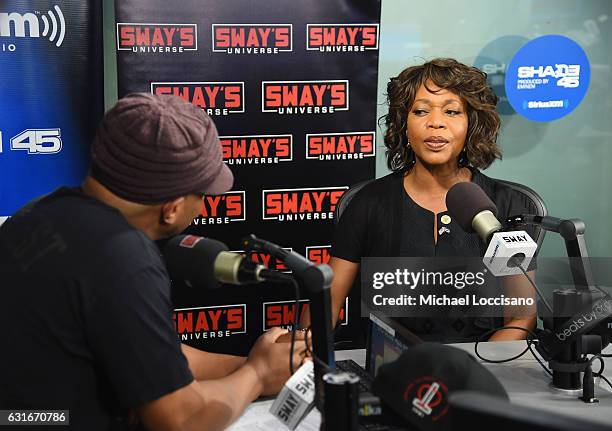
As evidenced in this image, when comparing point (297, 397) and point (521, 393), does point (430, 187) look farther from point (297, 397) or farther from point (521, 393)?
point (297, 397)

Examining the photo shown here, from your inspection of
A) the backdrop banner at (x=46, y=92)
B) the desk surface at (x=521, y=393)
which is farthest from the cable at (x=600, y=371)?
the backdrop banner at (x=46, y=92)

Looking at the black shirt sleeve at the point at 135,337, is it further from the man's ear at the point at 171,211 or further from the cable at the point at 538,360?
the cable at the point at 538,360

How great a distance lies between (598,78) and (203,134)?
3727 millimetres

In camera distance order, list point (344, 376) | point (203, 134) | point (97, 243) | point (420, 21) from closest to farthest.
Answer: point (344, 376) → point (97, 243) → point (203, 134) → point (420, 21)

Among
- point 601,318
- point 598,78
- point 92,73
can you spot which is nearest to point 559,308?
point 601,318

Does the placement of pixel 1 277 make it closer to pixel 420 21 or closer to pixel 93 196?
pixel 93 196

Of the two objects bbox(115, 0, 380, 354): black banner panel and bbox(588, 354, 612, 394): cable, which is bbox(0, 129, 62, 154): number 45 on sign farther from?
bbox(588, 354, 612, 394): cable

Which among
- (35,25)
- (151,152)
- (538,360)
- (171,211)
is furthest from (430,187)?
(35,25)

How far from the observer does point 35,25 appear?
3559 millimetres

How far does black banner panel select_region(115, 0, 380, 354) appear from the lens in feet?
12.5

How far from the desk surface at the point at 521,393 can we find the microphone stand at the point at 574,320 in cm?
5

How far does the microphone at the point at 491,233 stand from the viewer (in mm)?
1984

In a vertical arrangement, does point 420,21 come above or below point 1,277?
above

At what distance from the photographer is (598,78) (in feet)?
15.9
